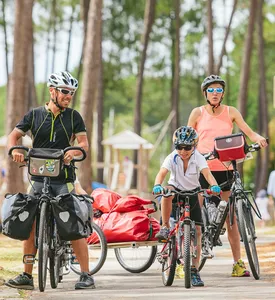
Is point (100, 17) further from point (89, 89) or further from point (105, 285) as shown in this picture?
point (105, 285)

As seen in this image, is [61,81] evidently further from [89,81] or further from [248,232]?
[89,81]

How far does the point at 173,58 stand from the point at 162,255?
49.7m

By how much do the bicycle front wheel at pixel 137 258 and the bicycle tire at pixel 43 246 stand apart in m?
2.77

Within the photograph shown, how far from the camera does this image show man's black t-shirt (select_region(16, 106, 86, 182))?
440 inches

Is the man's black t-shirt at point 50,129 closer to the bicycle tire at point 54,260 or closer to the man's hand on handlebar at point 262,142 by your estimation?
the bicycle tire at point 54,260

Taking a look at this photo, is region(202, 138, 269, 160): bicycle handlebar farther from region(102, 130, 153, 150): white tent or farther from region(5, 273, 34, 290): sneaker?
region(102, 130, 153, 150): white tent

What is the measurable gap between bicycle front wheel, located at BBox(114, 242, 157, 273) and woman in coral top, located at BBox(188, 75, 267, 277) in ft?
4.21

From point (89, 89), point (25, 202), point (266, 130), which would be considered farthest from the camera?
point (266, 130)

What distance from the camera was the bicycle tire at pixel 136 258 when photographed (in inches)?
545

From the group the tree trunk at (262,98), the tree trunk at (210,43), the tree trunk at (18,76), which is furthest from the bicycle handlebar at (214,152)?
the tree trunk at (262,98)

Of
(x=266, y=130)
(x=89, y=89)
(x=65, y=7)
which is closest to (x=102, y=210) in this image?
(x=89, y=89)

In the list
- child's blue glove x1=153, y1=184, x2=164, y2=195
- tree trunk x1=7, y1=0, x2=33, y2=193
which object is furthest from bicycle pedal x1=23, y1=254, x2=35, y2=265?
tree trunk x1=7, y1=0, x2=33, y2=193

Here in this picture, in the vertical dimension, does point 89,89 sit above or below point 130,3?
below

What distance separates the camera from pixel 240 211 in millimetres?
12180
